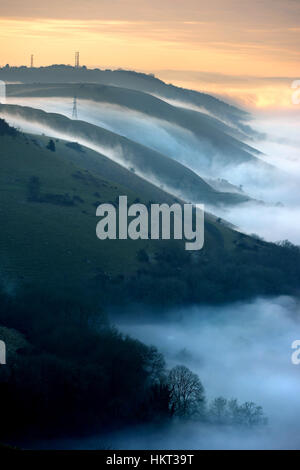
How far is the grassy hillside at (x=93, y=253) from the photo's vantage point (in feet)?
397

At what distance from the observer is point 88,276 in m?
122

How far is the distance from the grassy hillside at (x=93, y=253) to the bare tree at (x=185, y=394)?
31.0 metres

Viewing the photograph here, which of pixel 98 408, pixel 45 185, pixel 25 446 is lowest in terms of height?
pixel 25 446

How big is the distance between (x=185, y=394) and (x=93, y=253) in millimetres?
48973

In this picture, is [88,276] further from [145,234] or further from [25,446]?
[25,446]

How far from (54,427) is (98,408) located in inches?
225

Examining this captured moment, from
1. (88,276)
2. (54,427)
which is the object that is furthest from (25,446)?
(88,276)
